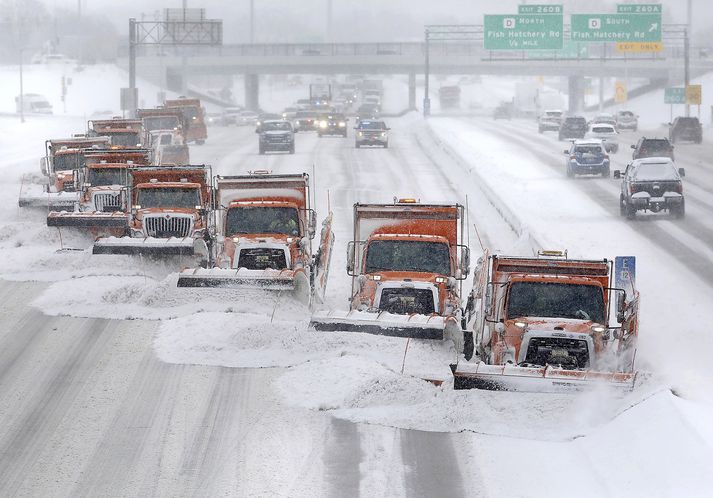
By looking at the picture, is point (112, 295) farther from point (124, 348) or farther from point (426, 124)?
point (426, 124)

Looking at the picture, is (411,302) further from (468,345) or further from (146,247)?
(146,247)

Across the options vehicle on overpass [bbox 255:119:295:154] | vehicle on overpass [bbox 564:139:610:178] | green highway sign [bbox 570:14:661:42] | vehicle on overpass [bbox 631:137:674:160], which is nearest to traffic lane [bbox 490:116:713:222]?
vehicle on overpass [bbox 564:139:610:178]

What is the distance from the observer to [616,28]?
80.3m

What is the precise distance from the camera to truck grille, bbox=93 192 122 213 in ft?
100.0

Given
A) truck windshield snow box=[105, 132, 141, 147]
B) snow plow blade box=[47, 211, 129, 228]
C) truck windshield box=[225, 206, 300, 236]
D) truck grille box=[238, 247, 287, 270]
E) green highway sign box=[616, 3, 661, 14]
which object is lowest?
truck grille box=[238, 247, 287, 270]

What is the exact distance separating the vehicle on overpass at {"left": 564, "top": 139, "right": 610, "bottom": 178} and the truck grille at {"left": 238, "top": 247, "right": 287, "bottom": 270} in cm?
2887

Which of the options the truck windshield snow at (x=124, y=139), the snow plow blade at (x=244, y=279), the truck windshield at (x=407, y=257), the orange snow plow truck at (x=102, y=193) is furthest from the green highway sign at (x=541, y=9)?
the truck windshield at (x=407, y=257)

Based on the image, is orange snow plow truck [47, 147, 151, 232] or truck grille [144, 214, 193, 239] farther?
orange snow plow truck [47, 147, 151, 232]

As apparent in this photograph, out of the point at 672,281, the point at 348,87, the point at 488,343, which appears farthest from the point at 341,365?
the point at 348,87

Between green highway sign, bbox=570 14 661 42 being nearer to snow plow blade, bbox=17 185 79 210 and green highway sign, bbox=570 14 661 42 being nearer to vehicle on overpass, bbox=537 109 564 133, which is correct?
vehicle on overpass, bbox=537 109 564 133

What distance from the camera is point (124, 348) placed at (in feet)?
61.7

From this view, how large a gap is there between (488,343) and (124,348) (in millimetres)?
Answer: 5751

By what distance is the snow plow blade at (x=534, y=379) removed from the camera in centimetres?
1462

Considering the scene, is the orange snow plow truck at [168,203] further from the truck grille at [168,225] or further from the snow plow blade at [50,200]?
the snow plow blade at [50,200]
